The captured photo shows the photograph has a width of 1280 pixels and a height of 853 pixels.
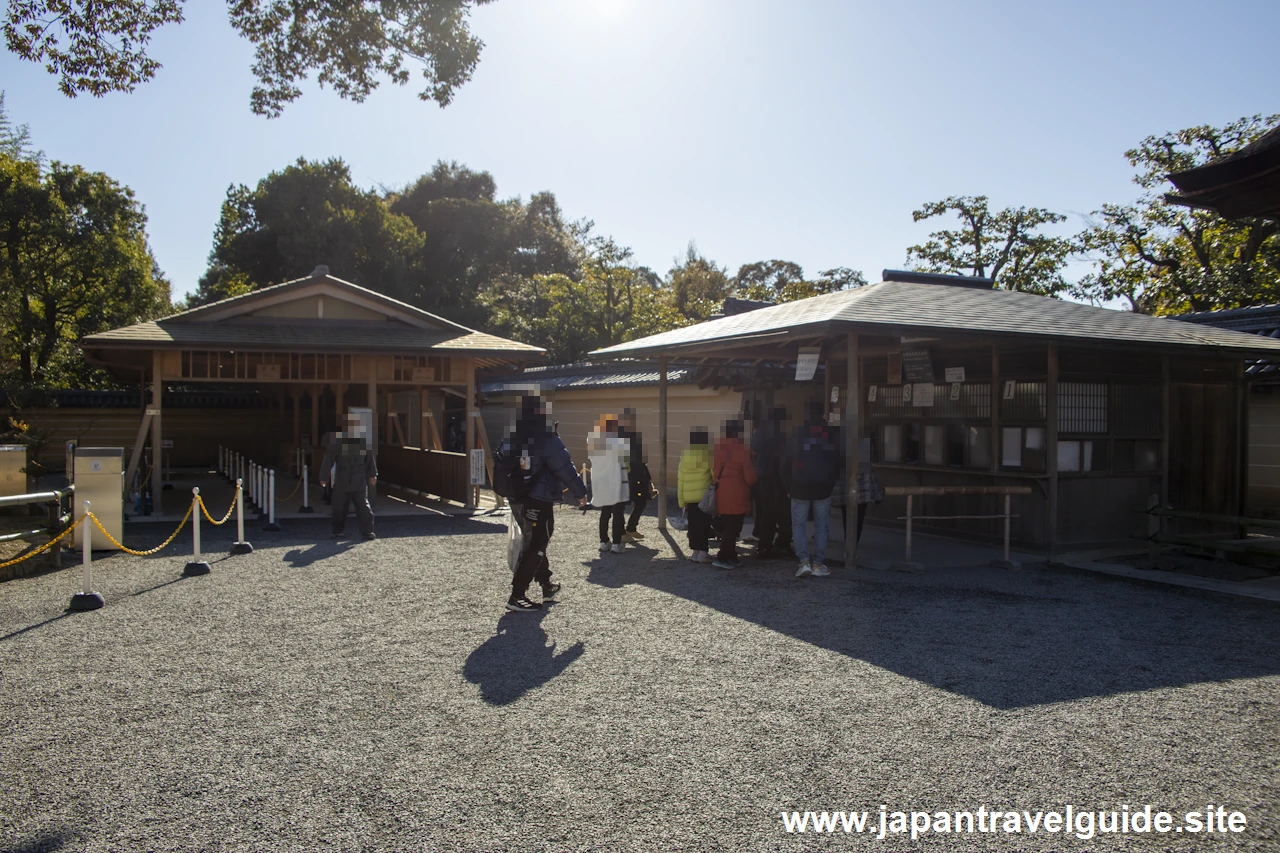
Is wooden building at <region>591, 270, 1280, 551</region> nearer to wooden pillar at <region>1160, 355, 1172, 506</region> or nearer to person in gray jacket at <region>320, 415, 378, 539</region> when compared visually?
wooden pillar at <region>1160, 355, 1172, 506</region>

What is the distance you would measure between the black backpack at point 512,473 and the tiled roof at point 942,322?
128 inches

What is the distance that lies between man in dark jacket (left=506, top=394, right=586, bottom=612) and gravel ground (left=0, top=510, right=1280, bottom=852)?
1.52 feet

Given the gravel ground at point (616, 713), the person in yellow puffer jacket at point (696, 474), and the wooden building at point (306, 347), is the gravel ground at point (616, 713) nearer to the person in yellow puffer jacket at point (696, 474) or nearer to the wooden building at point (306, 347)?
the person in yellow puffer jacket at point (696, 474)

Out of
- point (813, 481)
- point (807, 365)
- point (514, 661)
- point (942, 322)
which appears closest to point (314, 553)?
point (514, 661)

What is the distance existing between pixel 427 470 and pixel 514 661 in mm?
11483

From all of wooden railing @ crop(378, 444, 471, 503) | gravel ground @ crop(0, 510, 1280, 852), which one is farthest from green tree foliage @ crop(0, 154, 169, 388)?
gravel ground @ crop(0, 510, 1280, 852)

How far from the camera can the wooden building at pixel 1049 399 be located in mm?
9609

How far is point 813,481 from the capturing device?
8570 mm

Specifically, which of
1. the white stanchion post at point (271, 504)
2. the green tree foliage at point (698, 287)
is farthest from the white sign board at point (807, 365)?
the green tree foliage at point (698, 287)

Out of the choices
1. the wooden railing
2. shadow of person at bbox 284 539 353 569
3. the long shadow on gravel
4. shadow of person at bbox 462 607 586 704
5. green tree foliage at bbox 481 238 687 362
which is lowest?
shadow of person at bbox 284 539 353 569

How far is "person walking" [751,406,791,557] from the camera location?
968cm

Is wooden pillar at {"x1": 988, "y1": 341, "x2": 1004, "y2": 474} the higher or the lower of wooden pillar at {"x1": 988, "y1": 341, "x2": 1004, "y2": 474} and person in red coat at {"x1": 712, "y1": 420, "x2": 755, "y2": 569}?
the higher

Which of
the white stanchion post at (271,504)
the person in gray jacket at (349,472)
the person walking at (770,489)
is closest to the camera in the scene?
the person walking at (770,489)

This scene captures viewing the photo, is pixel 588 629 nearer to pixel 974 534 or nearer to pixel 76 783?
pixel 76 783
